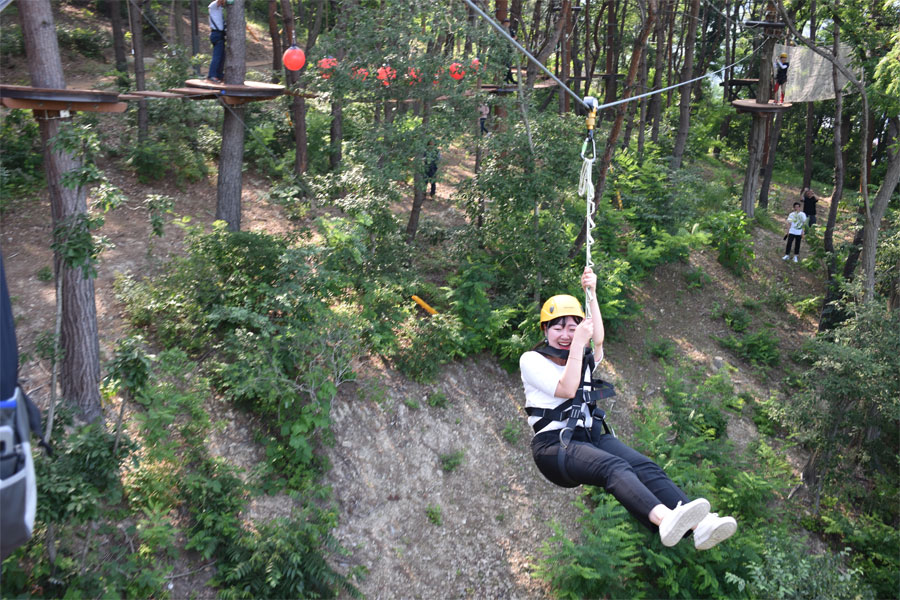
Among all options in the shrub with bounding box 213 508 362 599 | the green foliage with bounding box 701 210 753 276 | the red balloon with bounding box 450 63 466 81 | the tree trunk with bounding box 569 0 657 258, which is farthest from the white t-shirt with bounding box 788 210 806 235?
the shrub with bounding box 213 508 362 599

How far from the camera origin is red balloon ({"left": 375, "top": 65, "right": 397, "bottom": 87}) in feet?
32.8

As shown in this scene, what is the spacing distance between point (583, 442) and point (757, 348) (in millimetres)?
10455

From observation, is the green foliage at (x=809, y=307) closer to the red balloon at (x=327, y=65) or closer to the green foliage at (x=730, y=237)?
the green foliage at (x=730, y=237)

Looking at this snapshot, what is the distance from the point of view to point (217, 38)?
9.87m

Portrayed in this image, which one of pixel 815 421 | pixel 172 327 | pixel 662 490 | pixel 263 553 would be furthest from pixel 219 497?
pixel 815 421

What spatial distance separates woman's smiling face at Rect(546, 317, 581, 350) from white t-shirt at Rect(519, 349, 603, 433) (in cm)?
17

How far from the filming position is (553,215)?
11078mm

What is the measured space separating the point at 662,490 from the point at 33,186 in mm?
10126

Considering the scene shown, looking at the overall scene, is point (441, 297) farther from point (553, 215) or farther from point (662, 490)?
point (662, 490)

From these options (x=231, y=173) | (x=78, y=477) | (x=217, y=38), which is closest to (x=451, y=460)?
(x=78, y=477)

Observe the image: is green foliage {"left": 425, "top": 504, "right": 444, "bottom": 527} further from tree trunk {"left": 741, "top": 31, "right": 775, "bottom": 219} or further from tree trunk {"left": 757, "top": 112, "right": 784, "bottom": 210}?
tree trunk {"left": 757, "top": 112, "right": 784, "bottom": 210}

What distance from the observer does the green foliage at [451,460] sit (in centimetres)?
926

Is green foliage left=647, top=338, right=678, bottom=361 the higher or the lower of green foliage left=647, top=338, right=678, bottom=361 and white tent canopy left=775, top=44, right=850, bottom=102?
the lower

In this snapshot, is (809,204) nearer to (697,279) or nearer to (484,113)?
(697,279)
